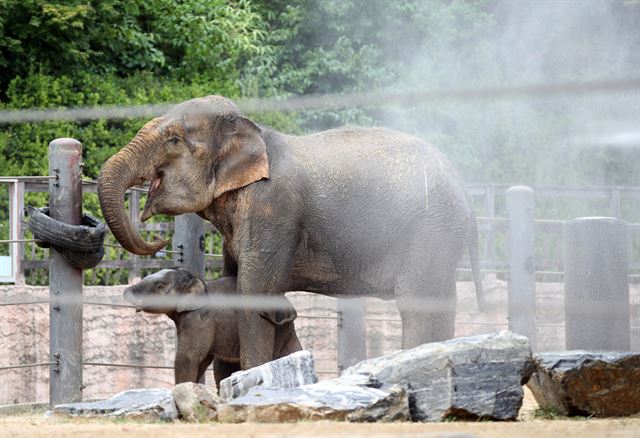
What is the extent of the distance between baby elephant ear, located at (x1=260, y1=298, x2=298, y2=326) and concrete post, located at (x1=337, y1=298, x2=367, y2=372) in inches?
64.6

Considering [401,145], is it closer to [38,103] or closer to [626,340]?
[626,340]

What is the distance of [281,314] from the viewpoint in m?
7.17

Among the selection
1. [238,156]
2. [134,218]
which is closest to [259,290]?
[238,156]

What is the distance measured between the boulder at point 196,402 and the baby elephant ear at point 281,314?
1.13 m

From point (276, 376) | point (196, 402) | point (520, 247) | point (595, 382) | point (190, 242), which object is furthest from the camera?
point (520, 247)

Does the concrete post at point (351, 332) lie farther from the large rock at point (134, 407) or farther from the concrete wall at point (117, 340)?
the large rock at point (134, 407)

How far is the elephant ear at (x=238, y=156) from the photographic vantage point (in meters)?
7.15

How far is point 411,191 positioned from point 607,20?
14.7 meters

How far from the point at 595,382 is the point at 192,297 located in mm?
2170

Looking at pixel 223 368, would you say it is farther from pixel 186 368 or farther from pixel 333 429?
pixel 333 429

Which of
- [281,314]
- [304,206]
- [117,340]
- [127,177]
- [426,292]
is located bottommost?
[117,340]

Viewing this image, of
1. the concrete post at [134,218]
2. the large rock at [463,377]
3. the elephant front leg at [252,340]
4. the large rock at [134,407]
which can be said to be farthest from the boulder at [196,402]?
the concrete post at [134,218]

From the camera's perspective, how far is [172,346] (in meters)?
11.2

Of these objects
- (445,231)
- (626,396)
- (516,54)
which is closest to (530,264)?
(445,231)
